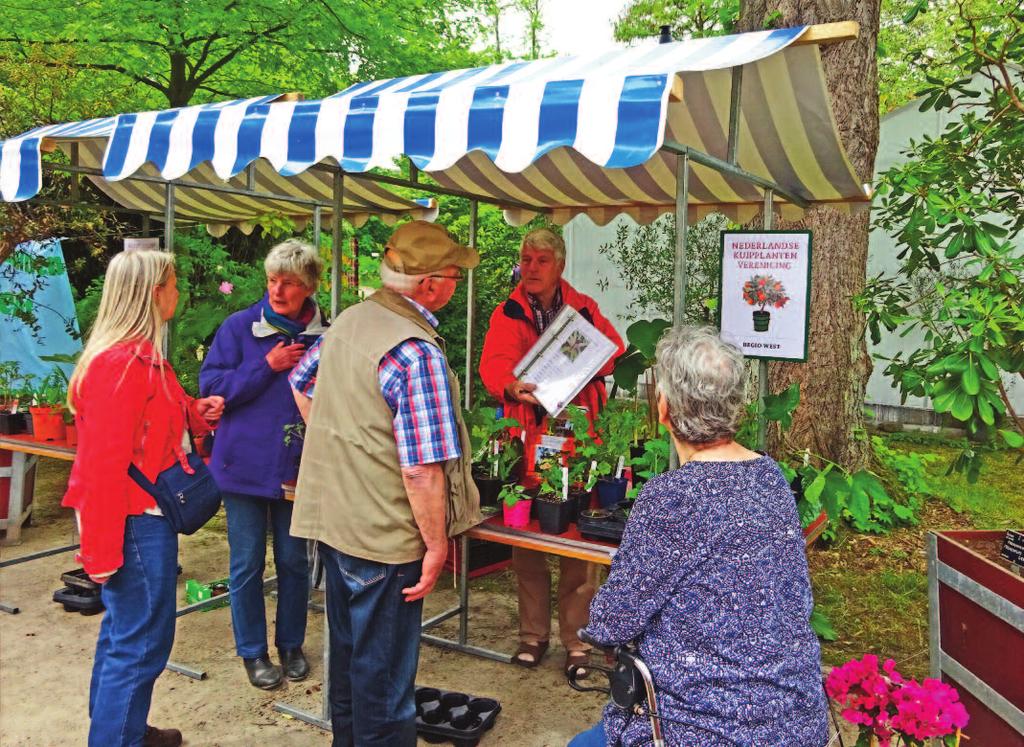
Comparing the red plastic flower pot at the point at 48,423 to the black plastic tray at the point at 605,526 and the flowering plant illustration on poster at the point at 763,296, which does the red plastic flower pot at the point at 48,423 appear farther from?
the flowering plant illustration on poster at the point at 763,296

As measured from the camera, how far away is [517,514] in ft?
9.53

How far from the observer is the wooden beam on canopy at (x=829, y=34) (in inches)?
94.2

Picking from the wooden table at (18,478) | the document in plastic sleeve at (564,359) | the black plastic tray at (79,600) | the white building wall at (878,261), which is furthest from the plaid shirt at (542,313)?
the white building wall at (878,261)

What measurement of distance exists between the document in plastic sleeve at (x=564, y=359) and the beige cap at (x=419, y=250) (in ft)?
3.02

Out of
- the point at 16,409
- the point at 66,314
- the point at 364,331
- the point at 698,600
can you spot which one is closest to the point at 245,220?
the point at 66,314

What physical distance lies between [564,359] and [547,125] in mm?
1226

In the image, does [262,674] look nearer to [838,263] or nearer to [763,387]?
[763,387]

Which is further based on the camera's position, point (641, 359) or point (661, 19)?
point (661, 19)

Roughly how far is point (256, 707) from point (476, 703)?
895mm

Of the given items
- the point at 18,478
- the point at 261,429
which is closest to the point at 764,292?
the point at 261,429

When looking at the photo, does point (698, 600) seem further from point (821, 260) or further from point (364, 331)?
point (821, 260)

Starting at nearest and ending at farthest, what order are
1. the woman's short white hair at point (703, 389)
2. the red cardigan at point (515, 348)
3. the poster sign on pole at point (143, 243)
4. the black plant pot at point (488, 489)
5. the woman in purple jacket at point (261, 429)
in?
1. the woman's short white hair at point (703, 389)
2. the black plant pot at point (488, 489)
3. the woman in purple jacket at point (261, 429)
4. the red cardigan at point (515, 348)
5. the poster sign on pole at point (143, 243)

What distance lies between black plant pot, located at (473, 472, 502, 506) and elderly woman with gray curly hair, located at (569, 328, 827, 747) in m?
1.31

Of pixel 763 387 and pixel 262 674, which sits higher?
pixel 763 387
